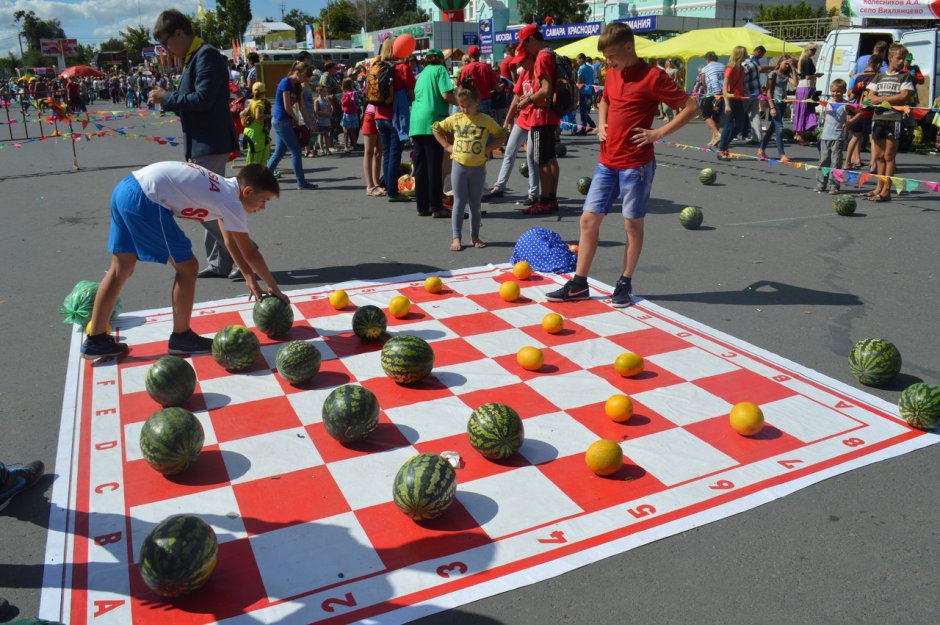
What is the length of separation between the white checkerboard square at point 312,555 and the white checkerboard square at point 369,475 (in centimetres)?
17

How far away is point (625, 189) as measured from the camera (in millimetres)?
6203

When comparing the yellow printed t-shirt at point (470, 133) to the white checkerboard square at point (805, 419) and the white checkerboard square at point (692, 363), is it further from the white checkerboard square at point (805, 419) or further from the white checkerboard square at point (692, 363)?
the white checkerboard square at point (805, 419)

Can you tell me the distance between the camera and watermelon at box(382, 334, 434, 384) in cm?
469

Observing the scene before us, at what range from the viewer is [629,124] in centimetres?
604

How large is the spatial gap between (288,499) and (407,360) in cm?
137

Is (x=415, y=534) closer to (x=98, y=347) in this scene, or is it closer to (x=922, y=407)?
(x=922, y=407)

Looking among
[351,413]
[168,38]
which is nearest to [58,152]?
[168,38]

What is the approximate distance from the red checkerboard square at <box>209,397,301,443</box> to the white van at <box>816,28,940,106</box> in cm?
1552

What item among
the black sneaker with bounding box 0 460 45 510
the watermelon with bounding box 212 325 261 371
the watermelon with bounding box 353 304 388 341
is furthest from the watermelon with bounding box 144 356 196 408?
the watermelon with bounding box 353 304 388 341

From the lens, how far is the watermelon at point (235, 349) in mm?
4887

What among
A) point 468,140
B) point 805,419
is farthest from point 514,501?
point 468,140

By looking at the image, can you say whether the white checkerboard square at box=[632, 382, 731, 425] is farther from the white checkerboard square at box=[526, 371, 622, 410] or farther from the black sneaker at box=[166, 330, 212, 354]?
the black sneaker at box=[166, 330, 212, 354]

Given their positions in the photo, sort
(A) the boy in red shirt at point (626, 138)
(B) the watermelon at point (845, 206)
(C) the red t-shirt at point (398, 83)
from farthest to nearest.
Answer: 1. (C) the red t-shirt at point (398, 83)
2. (B) the watermelon at point (845, 206)
3. (A) the boy in red shirt at point (626, 138)

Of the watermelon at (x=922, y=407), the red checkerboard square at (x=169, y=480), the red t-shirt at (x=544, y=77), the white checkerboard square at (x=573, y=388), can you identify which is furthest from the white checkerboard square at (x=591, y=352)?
the red t-shirt at (x=544, y=77)
